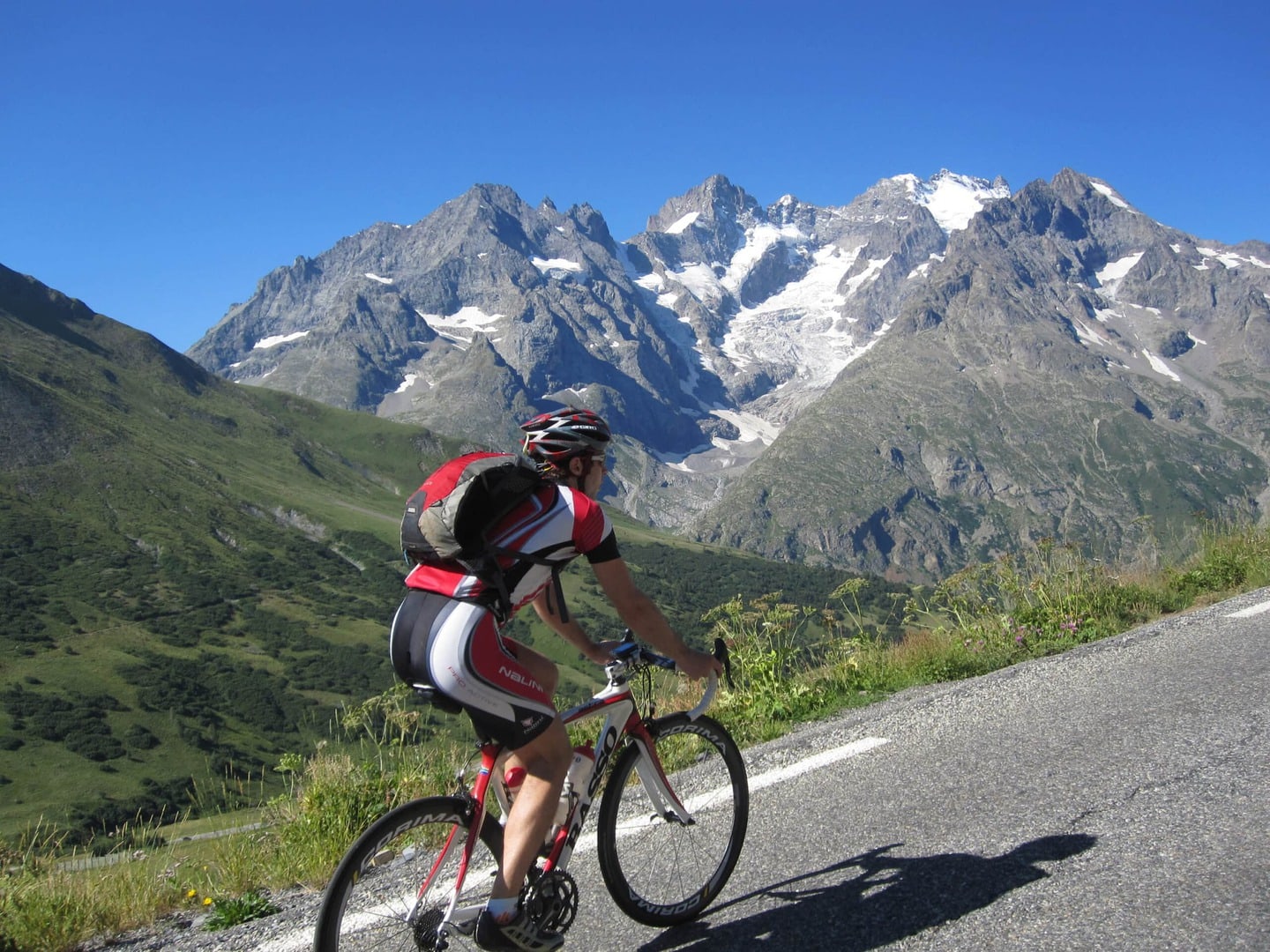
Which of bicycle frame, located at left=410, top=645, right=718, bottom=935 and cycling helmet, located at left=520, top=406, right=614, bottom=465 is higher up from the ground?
cycling helmet, located at left=520, top=406, right=614, bottom=465

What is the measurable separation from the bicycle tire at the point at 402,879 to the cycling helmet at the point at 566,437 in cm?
179

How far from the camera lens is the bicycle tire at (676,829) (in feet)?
16.0

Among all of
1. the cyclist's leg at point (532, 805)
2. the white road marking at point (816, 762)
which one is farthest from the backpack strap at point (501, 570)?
the white road marking at point (816, 762)

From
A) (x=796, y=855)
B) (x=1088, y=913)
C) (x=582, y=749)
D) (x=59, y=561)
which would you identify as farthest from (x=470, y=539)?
(x=59, y=561)

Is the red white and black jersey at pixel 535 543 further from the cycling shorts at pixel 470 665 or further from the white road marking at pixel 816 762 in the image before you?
the white road marking at pixel 816 762

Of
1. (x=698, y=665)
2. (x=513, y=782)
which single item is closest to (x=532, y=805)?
(x=513, y=782)

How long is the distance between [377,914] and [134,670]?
167808mm

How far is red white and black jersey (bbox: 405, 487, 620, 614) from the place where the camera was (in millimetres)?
4246

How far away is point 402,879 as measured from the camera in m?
4.27

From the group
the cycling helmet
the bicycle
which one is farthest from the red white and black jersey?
the cycling helmet

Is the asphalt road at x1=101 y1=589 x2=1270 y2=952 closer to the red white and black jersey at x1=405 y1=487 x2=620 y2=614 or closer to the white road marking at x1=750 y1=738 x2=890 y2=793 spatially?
the white road marking at x1=750 y1=738 x2=890 y2=793

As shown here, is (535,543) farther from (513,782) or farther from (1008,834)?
(1008,834)

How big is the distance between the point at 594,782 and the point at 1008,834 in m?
2.36

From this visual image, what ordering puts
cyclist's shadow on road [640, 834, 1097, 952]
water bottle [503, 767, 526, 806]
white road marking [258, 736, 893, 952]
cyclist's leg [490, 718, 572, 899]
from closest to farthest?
cyclist's leg [490, 718, 572, 899] < cyclist's shadow on road [640, 834, 1097, 952] < water bottle [503, 767, 526, 806] < white road marking [258, 736, 893, 952]
